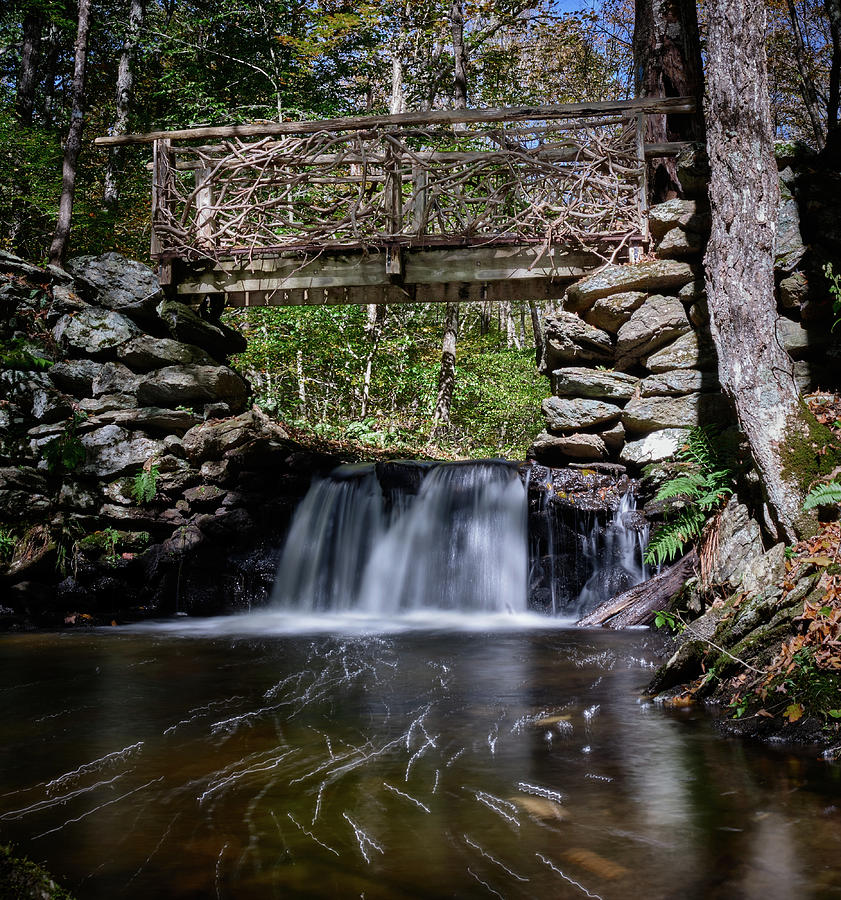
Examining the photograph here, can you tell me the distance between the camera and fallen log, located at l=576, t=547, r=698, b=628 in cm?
688

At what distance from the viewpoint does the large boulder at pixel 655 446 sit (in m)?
7.88

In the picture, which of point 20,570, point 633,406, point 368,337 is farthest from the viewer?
point 368,337

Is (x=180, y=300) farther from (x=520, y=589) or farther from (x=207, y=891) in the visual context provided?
(x=207, y=891)

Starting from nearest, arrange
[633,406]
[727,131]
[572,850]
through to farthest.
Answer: [572,850] → [727,131] → [633,406]

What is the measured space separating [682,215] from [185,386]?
641 centimetres

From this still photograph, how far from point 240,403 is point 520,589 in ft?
15.9

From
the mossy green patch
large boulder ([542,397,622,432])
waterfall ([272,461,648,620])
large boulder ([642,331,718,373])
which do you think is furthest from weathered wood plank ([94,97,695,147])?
the mossy green patch

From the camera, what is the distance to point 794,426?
215 inches

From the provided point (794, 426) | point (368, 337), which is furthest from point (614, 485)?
point (368, 337)

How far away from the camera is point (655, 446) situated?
801cm

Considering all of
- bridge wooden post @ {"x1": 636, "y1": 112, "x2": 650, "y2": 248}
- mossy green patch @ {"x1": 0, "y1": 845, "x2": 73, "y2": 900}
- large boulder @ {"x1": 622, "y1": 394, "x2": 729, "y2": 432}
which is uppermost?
bridge wooden post @ {"x1": 636, "y1": 112, "x2": 650, "y2": 248}

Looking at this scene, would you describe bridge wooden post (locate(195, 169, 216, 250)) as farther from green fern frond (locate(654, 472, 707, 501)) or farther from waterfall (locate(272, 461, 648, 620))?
green fern frond (locate(654, 472, 707, 501))

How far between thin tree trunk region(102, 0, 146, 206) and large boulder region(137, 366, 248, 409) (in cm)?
690

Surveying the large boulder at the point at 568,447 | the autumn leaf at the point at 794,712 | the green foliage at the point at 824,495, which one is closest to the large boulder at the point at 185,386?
the large boulder at the point at 568,447
